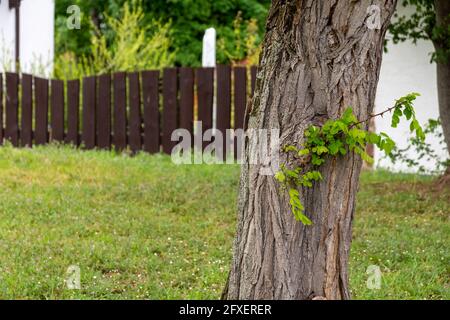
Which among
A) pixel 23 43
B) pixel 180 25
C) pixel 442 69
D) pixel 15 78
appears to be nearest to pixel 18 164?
pixel 15 78

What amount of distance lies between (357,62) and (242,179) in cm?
92

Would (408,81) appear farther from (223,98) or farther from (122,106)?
(122,106)

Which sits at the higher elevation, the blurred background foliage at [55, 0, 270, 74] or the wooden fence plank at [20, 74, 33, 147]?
the blurred background foliage at [55, 0, 270, 74]

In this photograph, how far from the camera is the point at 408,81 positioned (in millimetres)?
14766

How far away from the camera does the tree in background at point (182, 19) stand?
2777 cm

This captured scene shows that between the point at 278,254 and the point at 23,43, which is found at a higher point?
the point at 23,43

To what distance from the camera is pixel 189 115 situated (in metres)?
15.0

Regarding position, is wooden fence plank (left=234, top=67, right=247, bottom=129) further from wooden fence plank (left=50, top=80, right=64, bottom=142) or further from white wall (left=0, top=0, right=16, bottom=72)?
white wall (left=0, top=0, right=16, bottom=72)

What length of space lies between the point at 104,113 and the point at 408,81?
508 centimetres

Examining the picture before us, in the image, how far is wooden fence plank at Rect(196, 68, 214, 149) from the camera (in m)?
14.9

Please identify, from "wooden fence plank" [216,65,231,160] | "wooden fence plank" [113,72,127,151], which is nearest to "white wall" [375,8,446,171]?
"wooden fence plank" [216,65,231,160]

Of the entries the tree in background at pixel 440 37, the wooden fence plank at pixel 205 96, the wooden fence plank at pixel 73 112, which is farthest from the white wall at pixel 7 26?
the tree in background at pixel 440 37

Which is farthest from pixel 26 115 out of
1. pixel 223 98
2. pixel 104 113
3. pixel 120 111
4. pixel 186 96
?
pixel 223 98
